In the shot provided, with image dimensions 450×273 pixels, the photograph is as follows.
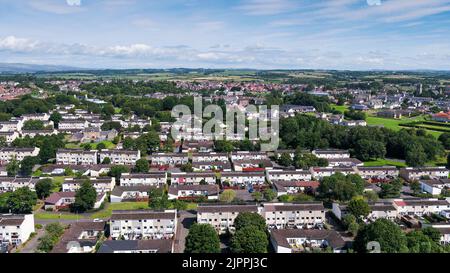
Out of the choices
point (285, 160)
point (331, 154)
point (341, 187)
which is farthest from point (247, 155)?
point (341, 187)

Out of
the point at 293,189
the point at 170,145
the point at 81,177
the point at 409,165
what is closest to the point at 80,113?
the point at 170,145

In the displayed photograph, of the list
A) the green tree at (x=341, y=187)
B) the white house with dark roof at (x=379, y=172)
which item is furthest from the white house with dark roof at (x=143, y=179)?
the white house with dark roof at (x=379, y=172)

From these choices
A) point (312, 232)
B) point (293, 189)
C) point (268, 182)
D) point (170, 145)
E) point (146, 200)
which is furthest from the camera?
point (170, 145)

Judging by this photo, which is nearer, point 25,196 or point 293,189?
point 25,196

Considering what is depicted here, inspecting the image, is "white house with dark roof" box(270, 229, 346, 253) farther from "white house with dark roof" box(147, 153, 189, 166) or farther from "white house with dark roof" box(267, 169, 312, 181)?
"white house with dark roof" box(147, 153, 189, 166)

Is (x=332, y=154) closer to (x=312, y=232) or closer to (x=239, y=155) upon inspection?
(x=239, y=155)

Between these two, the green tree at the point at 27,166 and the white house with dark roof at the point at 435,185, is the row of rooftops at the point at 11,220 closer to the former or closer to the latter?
the green tree at the point at 27,166

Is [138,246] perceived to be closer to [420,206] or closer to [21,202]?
[21,202]

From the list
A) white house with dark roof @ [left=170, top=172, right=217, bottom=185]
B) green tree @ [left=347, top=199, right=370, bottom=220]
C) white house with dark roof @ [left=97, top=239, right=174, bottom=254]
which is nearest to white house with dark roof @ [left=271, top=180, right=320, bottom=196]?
white house with dark roof @ [left=170, top=172, right=217, bottom=185]
